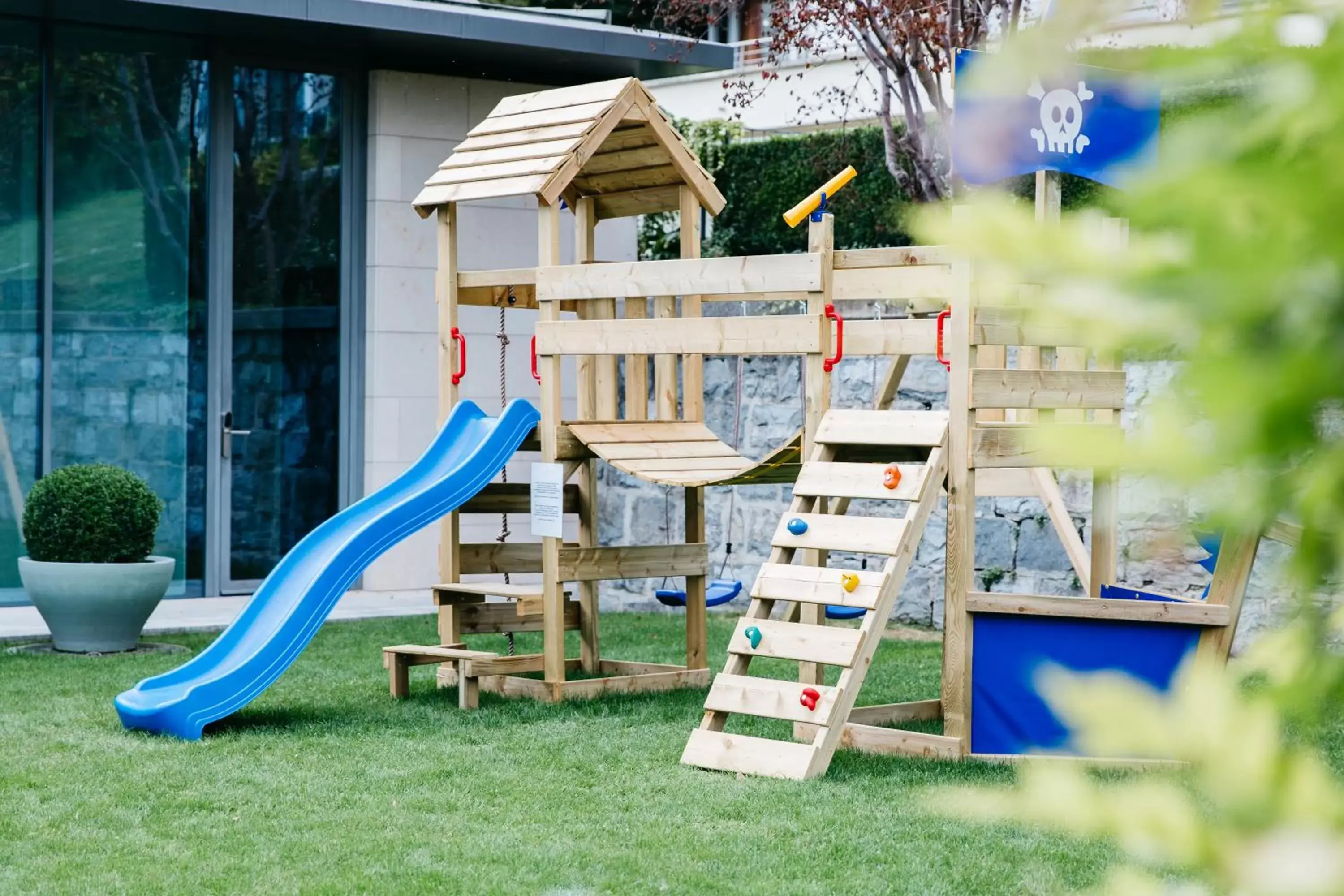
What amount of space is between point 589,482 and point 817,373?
1748 millimetres

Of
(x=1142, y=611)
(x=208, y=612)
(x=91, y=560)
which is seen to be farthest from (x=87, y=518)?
(x=1142, y=611)

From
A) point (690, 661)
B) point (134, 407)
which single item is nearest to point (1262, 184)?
point (690, 661)

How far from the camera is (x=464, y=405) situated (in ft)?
25.7

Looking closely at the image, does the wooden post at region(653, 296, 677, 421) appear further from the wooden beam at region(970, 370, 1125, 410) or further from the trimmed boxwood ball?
the trimmed boxwood ball

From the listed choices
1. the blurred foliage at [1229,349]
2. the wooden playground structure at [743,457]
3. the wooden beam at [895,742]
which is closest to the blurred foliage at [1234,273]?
the blurred foliage at [1229,349]

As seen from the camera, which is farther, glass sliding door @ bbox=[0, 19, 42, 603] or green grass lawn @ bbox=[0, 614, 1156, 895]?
glass sliding door @ bbox=[0, 19, 42, 603]

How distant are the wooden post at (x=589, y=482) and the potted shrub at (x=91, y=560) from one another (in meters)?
2.42

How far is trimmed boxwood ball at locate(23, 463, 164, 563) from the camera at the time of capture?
8336 millimetres

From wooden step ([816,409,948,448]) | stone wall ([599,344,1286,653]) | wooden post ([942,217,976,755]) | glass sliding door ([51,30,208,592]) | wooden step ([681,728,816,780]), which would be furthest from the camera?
glass sliding door ([51,30,208,592])

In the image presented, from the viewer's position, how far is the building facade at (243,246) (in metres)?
10.3

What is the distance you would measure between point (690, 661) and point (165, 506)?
466cm

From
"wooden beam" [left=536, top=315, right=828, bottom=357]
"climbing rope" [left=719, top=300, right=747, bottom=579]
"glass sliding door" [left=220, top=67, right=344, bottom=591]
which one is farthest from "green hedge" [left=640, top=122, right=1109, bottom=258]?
"wooden beam" [left=536, top=315, right=828, bottom=357]

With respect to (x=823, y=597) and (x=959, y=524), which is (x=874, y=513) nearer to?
(x=959, y=524)

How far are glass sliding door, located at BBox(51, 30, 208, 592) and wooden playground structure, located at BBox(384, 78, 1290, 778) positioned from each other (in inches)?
139
